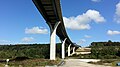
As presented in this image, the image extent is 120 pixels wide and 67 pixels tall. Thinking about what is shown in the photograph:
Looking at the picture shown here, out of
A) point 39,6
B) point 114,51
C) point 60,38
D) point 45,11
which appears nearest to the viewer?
point 39,6

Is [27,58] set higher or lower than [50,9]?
lower

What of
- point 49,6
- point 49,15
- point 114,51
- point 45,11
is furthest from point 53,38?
point 114,51

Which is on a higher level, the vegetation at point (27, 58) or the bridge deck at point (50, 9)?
the bridge deck at point (50, 9)

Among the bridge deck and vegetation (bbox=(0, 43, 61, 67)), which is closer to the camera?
the bridge deck

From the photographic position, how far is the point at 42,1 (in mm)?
37906

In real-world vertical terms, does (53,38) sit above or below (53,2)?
below

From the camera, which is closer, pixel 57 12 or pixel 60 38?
pixel 57 12

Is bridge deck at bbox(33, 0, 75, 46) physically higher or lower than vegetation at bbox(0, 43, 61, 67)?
higher

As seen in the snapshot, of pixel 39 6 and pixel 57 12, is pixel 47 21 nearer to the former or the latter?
pixel 57 12

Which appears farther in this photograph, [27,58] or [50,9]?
[27,58]

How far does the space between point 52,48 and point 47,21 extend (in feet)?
19.6

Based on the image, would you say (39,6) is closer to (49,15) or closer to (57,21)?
(49,15)

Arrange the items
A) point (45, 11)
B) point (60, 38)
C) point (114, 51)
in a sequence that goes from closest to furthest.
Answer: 1. point (45, 11)
2. point (60, 38)
3. point (114, 51)

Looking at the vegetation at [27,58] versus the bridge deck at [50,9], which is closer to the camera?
the bridge deck at [50,9]
